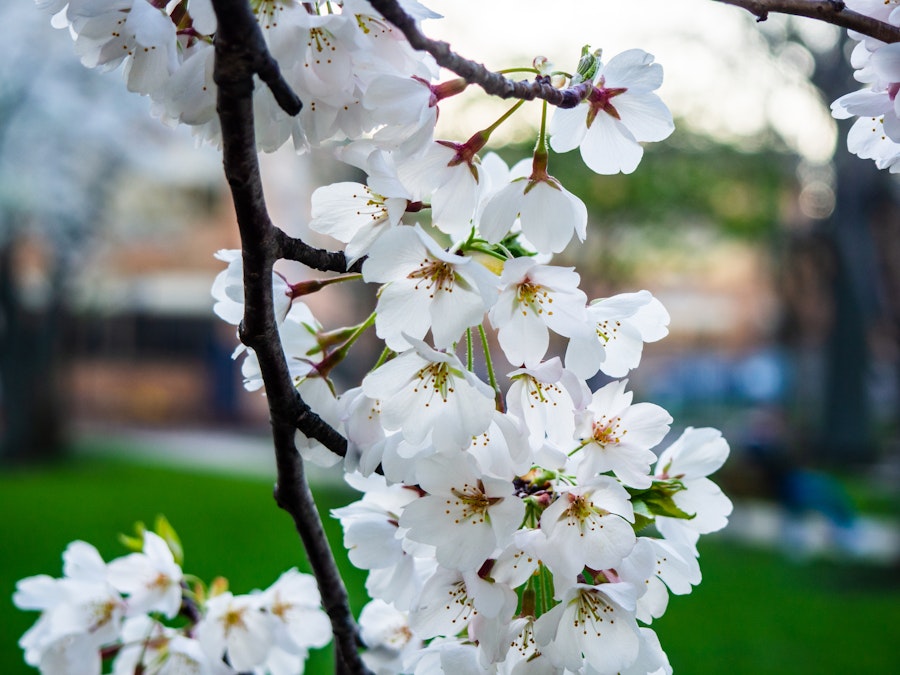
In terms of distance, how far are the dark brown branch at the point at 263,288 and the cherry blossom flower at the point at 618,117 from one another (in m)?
0.18

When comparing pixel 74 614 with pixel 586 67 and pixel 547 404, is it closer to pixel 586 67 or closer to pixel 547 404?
pixel 547 404

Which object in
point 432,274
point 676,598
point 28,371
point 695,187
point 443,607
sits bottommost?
point 28,371

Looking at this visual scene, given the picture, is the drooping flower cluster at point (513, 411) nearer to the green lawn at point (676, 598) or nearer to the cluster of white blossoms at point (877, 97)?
the cluster of white blossoms at point (877, 97)

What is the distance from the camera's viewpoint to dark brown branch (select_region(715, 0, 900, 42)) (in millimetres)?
526

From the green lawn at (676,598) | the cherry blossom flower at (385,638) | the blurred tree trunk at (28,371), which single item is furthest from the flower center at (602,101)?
the blurred tree trunk at (28,371)

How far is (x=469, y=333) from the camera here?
575 millimetres

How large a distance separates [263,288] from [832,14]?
13.8 inches

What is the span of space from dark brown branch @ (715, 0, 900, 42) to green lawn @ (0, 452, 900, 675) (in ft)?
10.8

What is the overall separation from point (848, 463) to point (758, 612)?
582cm

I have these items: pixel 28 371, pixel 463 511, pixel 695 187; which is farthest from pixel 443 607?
pixel 28 371

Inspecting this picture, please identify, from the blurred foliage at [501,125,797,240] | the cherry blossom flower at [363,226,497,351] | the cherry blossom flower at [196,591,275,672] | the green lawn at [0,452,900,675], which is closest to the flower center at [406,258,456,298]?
the cherry blossom flower at [363,226,497,351]

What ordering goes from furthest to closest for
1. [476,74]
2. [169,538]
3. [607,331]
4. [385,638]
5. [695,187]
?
[695,187]
[169,538]
[385,638]
[607,331]
[476,74]

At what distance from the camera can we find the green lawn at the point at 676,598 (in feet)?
12.7

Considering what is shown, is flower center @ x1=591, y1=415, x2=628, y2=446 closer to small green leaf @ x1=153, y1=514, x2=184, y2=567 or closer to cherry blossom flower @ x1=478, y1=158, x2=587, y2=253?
cherry blossom flower @ x1=478, y1=158, x2=587, y2=253
